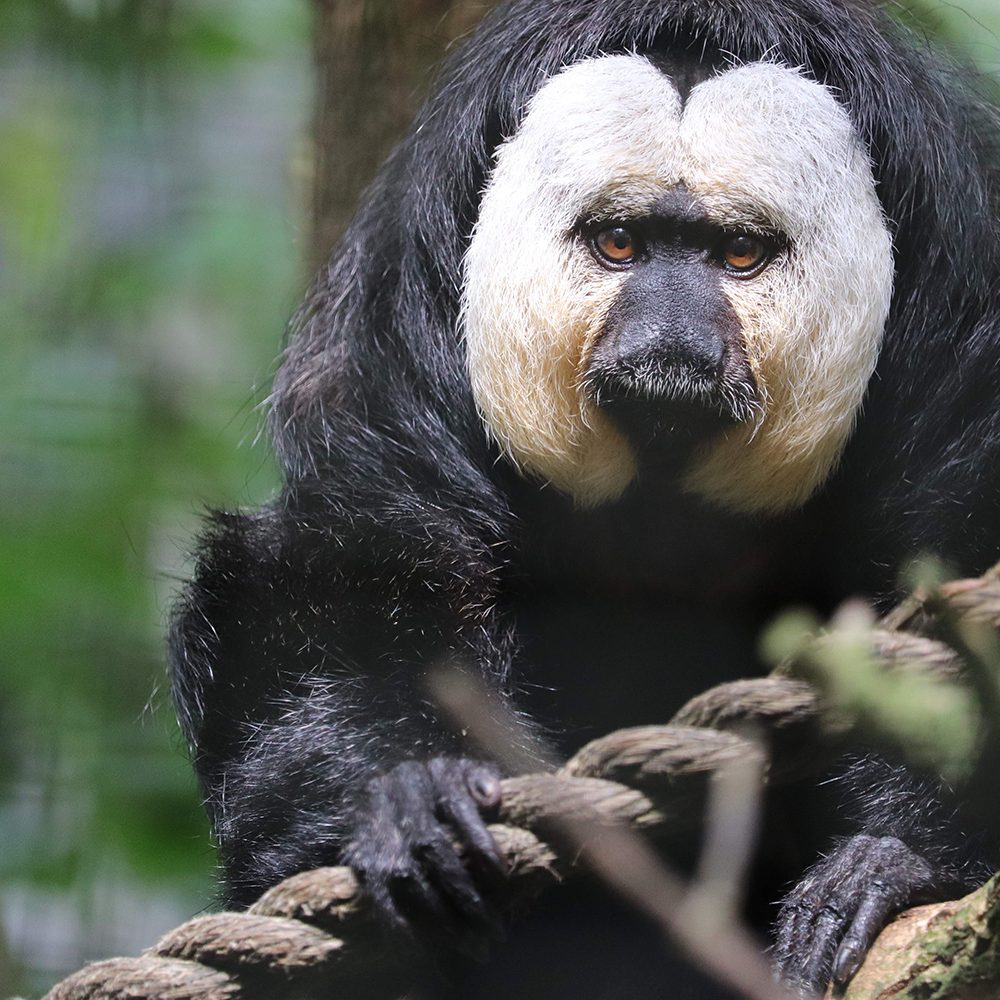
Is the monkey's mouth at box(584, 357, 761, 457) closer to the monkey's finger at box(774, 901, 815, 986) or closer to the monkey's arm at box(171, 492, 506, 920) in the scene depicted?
the monkey's arm at box(171, 492, 506, 920)

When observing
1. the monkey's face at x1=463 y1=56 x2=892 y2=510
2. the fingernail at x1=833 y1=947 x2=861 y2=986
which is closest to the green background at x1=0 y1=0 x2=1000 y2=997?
the monkey's face at x1=463 y1=56 x2=892 y2=510

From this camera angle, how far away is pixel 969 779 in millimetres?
2039

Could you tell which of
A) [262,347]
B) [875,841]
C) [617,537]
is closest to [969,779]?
[875,841]

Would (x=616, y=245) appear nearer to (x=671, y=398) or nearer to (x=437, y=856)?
(x=671, y=398)

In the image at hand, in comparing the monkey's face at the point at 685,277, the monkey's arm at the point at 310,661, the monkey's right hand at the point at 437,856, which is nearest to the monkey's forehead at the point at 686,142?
the monkey's face at the point at 685,277

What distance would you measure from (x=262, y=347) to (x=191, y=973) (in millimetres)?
3164

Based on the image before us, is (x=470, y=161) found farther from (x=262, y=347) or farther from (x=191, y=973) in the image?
(x=262, y=347)

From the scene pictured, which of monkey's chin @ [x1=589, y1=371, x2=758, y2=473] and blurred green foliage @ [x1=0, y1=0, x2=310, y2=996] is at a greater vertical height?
monkey's chin @ [x1=589, y1=371, x2=758, y2=473]

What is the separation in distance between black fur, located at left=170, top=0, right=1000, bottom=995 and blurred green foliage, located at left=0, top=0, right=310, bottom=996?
14.5 inches

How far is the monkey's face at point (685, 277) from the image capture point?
2152mm

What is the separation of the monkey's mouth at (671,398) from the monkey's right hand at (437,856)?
588 millimetres

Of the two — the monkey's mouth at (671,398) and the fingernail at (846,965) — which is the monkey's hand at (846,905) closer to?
the fingernail at (846,965)

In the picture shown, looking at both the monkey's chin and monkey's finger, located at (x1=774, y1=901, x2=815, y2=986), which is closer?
monkey's finger, located at (x1=774, y1=901, x2=815, y2=986)

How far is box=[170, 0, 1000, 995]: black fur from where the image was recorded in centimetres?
229
